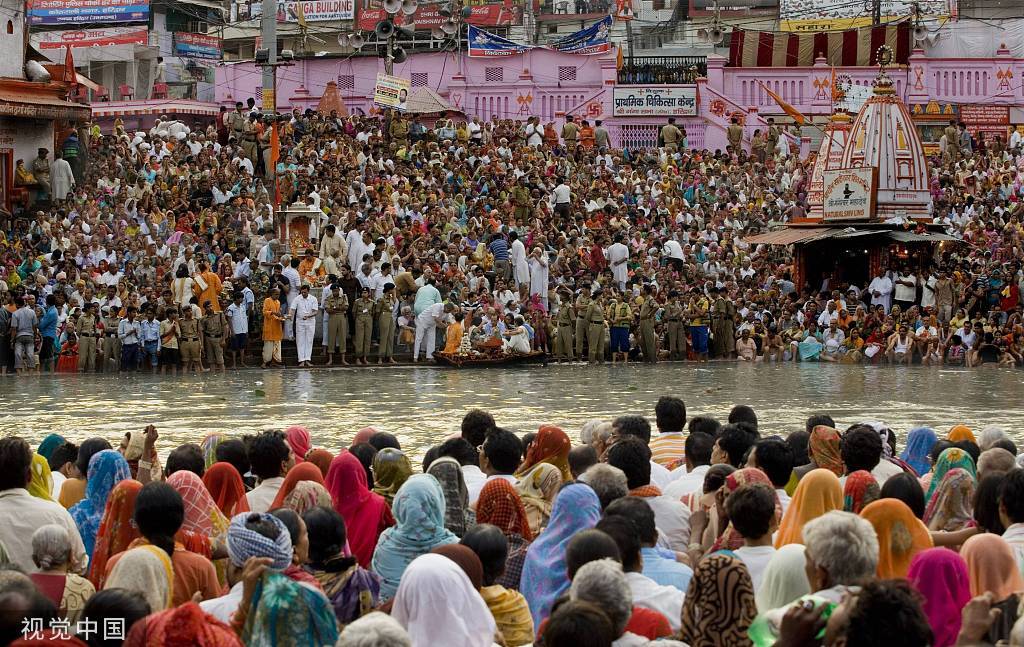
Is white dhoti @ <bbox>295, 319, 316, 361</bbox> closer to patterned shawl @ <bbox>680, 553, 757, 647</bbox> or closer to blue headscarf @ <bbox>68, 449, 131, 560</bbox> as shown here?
blue headscarf @ <bbox>68, 449, 131, 560</bbox>

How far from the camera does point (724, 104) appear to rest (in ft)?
136

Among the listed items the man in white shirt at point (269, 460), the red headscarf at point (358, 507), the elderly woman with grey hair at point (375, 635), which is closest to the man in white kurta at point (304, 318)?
the man in white shirt at point (269, 460)

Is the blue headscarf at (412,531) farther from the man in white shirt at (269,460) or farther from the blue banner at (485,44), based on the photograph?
the blue banner at (485,44)

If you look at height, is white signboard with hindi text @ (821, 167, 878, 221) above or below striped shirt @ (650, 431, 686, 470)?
above

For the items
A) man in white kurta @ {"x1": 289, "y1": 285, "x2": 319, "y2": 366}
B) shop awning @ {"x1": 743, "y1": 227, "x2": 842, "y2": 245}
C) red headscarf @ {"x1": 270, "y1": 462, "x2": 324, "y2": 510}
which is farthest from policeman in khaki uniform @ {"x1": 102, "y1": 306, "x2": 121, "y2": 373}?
red headscarf @ {"x1": 270, "y1": 462, "x2": 324, "y2": 510}

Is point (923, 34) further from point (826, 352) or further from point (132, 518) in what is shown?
point (132, 518)

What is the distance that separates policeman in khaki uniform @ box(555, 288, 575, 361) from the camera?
25688 mm

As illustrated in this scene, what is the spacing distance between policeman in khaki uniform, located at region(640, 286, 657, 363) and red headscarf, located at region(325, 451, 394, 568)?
1841 centimetres

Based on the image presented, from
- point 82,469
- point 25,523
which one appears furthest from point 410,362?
point 25,523

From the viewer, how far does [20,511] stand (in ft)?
23.0

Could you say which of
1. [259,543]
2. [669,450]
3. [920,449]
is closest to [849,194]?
[920,449]

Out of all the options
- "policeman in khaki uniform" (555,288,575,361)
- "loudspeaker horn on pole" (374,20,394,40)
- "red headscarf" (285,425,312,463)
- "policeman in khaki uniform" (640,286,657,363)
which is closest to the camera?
"red headscarf" (285,425,312,463)

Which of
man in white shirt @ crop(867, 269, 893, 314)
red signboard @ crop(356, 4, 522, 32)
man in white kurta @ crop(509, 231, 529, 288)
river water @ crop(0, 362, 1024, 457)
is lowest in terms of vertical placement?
river water @ crop(0, 362, 1024, 457)

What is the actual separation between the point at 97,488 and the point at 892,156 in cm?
2560
